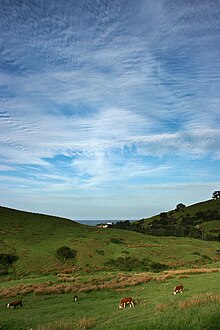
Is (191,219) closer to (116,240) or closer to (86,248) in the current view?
(116,240)

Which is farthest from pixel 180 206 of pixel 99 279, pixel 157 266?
pixel 99 279

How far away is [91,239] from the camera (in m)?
65.5

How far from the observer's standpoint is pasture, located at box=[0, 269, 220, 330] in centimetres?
1202

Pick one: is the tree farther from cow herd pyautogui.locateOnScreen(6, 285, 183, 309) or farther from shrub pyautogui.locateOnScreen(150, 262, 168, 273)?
cow herd pyautogui.locateOnScreen(6, 285, 183, 309)

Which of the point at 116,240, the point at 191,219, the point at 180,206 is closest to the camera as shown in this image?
the point at 116,240

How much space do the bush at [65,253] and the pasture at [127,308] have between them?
56.6ft

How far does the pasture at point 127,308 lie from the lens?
1202 cm

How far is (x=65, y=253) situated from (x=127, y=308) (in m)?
34.7

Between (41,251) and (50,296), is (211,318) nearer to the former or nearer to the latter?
(50,296)

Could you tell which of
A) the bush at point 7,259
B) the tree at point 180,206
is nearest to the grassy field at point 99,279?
the bush at point 7,259

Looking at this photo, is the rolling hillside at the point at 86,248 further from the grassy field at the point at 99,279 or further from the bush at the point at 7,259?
the bush at the point at 7,259

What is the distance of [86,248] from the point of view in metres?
59.2

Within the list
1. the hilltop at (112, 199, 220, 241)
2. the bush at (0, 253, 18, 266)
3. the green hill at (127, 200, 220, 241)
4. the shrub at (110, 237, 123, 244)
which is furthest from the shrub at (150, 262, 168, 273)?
the green hill at (127, 200, 220, 241)

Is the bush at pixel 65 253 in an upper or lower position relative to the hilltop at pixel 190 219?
lower
